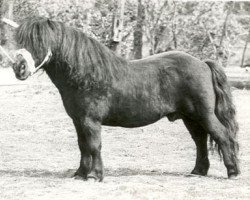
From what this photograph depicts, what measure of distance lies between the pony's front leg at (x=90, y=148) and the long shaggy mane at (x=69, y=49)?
51 centimetres

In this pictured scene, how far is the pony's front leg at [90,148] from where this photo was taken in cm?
662

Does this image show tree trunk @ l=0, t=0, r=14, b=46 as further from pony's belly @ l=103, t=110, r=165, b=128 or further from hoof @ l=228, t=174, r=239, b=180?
hoof @ l=228, t=174, r=239, b=180

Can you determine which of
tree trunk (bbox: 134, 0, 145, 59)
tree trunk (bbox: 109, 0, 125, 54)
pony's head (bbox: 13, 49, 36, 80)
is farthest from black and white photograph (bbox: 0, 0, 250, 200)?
tree trunk (bbox: 134, 0, 145, 59)

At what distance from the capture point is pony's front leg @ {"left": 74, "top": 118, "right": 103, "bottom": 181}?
6.62m

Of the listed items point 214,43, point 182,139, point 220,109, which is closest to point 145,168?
point 220,109

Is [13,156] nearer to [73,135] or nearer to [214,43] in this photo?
[73,135]

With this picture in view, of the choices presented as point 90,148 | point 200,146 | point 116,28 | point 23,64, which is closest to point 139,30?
point 116,28

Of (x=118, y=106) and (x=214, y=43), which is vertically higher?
(x=118, y=106)

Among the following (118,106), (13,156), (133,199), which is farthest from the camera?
(13,156)

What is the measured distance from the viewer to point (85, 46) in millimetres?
6516

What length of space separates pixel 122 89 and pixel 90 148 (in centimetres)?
78

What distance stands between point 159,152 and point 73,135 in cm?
252

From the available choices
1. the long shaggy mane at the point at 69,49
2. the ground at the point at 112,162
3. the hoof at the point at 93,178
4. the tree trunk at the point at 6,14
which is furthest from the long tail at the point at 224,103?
the tree trunk at the point at 6,14

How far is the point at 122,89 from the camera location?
22.3 ft
